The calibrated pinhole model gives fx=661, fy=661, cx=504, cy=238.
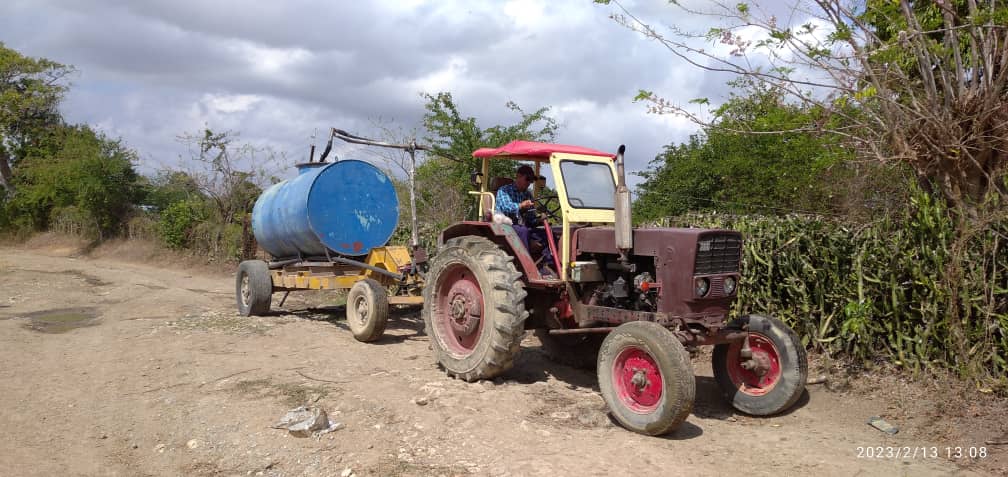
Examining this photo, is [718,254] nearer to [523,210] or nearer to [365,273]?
[523,210]

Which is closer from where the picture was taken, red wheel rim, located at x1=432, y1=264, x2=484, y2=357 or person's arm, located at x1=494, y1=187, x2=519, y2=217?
red wheel rim, located at x1=432, y1=264, x2=484, y2=357

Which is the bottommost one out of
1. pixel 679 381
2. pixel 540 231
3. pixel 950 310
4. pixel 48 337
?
pixel 48 337

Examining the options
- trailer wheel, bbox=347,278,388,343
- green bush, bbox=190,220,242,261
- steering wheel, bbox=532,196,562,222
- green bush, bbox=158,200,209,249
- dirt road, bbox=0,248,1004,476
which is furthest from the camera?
green bush, bbox=158,200,209,249

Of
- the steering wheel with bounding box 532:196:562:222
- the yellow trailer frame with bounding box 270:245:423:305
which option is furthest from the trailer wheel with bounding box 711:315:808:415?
the yellow trailer frame with bounding box 270:245:423:305

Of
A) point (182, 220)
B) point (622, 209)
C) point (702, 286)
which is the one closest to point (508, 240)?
point (622, 209)

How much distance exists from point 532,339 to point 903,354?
4.37 meters

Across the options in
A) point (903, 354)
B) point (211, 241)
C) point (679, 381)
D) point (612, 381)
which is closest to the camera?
point (679, 381)

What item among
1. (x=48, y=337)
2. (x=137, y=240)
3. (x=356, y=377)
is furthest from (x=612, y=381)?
(x=137, y=240)

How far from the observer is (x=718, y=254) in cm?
543

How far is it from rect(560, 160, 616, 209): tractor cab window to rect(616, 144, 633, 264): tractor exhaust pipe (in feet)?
2.84

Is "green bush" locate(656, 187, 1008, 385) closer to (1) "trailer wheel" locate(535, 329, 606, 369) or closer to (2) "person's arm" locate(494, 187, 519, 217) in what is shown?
(1) "trailer wheel" locate(535, 329, 606, 369)

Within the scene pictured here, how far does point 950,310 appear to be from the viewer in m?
5.64

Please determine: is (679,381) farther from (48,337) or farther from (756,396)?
(48,337)

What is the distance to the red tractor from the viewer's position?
5070 mm
